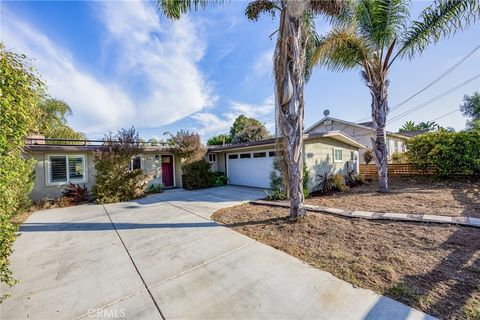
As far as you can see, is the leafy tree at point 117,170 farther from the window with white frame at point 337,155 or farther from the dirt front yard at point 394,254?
the window with white frame at point 337,155

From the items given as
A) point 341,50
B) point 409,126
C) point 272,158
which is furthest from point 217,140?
point 409,126

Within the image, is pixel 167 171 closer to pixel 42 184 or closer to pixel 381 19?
pixel 42 184

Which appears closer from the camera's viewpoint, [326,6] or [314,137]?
[326,6]

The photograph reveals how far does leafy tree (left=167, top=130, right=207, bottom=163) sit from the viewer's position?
40.2 ft

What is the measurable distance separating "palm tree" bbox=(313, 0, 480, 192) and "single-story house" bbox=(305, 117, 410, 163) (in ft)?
31.8

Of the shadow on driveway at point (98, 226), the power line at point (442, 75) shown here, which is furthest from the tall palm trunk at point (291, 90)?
the power line at point (442, 75)

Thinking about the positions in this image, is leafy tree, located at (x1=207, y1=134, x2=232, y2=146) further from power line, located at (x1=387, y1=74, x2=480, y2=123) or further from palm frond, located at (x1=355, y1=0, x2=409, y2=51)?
power line, located at (x1=387, y1=74, x2=480, y2=123)

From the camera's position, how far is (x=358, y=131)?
59.5 feet

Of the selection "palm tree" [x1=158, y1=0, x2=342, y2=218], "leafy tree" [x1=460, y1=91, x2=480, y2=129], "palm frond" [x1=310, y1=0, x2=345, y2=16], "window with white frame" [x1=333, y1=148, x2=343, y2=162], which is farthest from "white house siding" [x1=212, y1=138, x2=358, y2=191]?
"leafy tree" [x1=460, y1=91, x2=480, y2=129]

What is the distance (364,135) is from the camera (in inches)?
703

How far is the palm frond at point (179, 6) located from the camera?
5.39m

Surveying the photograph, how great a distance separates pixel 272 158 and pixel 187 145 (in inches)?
215

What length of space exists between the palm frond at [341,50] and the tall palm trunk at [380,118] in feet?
4.09

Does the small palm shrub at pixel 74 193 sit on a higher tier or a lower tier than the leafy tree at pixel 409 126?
lower
